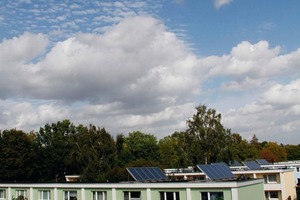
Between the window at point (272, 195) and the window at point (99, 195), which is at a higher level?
the window at point (99, 195)

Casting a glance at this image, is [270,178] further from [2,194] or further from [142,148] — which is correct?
[142,148]

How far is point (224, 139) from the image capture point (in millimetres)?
67188

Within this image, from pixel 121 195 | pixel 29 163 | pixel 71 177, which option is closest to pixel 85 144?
pixel 71 177

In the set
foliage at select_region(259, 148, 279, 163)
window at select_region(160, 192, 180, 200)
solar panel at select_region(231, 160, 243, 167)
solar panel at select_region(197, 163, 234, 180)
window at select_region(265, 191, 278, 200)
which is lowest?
window at select_region(265, 191, 278, 200)

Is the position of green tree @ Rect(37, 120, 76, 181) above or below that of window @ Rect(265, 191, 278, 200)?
above

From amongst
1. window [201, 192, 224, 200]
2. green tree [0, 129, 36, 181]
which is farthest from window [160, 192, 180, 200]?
green tree [0, 129, 36, 181]

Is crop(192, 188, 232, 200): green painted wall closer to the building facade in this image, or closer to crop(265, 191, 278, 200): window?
the building facade

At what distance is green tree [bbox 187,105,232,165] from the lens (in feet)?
218

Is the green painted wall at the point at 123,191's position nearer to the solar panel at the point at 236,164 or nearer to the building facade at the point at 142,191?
the building facade at the point at 142,191

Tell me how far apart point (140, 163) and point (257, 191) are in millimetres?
47308

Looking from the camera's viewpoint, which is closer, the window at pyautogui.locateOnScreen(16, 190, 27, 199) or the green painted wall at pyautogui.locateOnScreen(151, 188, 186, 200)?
the green painted wall at pyautogui.locateOnScreen(151, 188, 186, 200)

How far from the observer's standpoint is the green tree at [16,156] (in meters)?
74.4

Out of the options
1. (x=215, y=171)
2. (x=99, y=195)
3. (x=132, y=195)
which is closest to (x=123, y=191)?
(x=132, y=195)

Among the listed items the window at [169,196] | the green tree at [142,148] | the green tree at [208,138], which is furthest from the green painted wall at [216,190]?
the green tree at [142,148]
